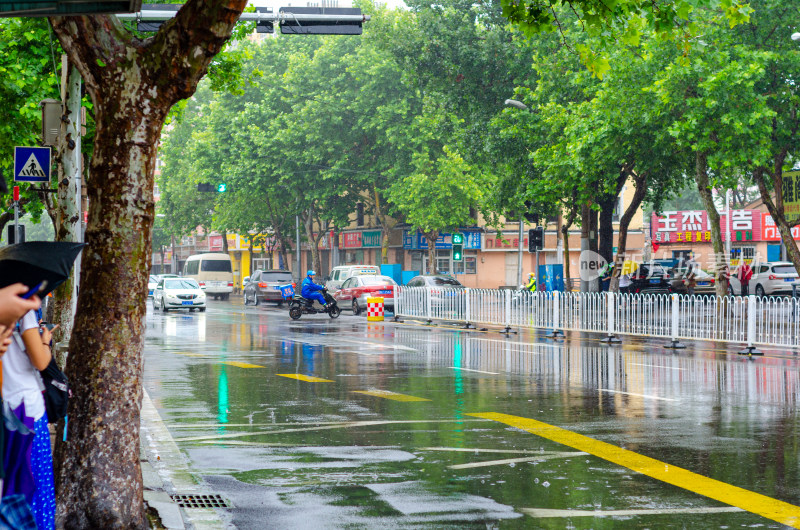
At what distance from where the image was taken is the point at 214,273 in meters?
63.6

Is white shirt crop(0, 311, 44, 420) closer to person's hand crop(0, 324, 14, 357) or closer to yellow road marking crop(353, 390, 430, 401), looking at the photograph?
person's hand crop(0, 324, 14, 357)

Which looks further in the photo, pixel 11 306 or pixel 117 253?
pixel 117 253

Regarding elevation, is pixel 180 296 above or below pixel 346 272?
below

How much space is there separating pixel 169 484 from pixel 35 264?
4171 millimetres

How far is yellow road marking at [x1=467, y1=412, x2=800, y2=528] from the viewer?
262 inches

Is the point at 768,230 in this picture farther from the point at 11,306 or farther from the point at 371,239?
the point at 11,306

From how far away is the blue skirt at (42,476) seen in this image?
4551 mm

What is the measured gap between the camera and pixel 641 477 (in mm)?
7680

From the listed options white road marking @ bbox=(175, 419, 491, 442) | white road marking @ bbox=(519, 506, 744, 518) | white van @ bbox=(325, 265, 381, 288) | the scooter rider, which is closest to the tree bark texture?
white road marking @ bbox=(519, 506, 744, 518)

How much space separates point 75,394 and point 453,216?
142 feet

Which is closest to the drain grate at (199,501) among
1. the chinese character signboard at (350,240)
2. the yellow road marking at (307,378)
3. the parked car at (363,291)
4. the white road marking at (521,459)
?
the white road marking at (521,459)

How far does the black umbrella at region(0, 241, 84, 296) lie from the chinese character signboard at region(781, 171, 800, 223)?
85.6 ft

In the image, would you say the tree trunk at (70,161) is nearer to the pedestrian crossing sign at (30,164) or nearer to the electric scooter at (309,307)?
the pedestrian crossing sign at (30,164)

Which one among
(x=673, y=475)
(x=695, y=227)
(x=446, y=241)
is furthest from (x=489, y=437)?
(x=695, y=227)
